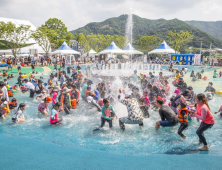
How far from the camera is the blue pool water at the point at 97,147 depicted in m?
4.15

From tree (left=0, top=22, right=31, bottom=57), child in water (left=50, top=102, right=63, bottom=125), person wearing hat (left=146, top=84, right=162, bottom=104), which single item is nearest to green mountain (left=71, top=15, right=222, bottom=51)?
tree (left=0, top=22, right=31, bottom=57)

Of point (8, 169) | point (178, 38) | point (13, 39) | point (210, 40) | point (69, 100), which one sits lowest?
point (8, 169)

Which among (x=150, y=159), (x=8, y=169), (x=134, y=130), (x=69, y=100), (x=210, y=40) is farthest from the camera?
(x=210, y=40)

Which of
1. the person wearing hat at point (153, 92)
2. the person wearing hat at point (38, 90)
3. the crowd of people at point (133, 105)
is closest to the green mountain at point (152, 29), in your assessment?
the person wearing hat at point (153, 92)

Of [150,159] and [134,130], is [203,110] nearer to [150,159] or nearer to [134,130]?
[150,159]

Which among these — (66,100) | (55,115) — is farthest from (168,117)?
(66,100)

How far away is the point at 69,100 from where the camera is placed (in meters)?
7.58

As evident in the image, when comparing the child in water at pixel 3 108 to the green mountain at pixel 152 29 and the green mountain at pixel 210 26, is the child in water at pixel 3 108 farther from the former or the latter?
the green mountain at pixel 210 26

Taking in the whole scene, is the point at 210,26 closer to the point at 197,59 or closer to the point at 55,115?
the point at 197,59

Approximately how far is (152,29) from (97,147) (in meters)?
126

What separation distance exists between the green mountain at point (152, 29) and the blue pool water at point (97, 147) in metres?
75.7

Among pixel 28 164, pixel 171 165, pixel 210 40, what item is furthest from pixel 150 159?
pixel 210 40

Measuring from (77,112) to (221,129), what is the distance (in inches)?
246

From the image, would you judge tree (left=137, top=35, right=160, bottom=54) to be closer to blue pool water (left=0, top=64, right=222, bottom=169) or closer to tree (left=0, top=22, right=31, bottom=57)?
tree (left=0, top=22, right=31, bottom=57)
